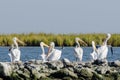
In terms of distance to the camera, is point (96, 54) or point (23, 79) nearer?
point (23, 79)

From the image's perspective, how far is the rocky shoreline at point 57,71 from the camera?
18.5 metres

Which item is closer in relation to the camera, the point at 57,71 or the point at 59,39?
the point at 57,71

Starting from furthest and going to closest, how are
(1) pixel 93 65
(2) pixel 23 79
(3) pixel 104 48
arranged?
(3) pixel 104 48 → (1) pixel 93 65 → (2) pixel 23 79

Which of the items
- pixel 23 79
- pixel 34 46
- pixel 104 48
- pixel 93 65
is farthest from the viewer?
pixel 34 46

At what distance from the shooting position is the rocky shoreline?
18484mm

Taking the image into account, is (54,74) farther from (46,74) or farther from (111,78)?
(111,78)

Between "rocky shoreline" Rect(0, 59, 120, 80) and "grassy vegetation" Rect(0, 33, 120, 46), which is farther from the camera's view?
"grassy vegetation" Rect(0, 33, 120, 46)

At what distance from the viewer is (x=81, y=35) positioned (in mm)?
40969

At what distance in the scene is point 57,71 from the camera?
18.9 meters

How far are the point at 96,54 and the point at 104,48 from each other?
422mm

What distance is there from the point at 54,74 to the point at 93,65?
6.61ft

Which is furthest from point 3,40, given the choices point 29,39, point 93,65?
point 93,65

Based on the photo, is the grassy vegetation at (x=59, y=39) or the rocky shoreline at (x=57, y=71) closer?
the rocky shoreline at (x=57, y=71)

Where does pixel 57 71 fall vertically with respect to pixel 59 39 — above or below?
above
